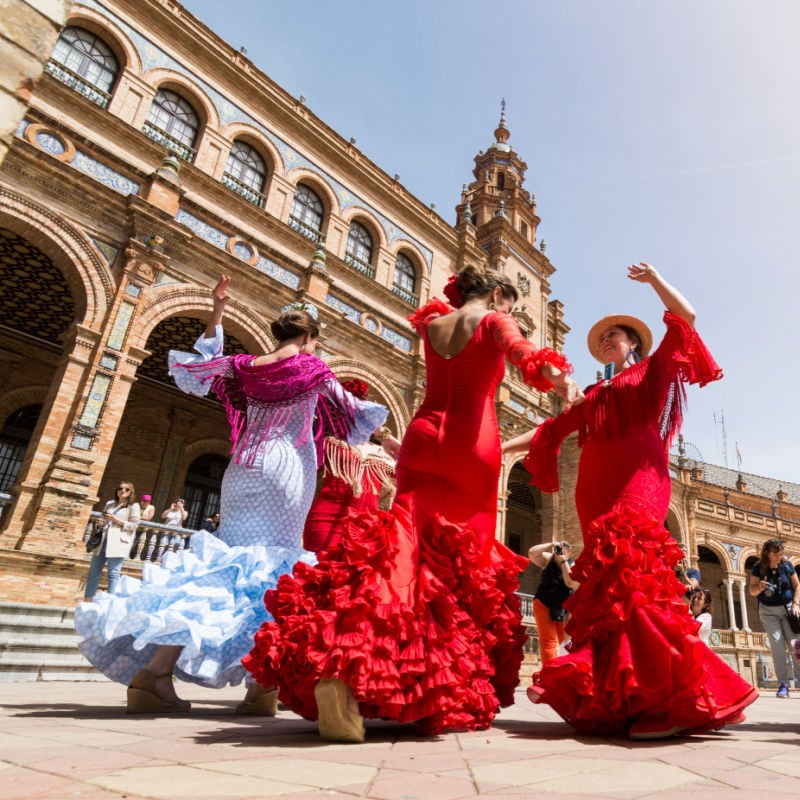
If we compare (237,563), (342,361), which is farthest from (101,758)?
(342,361)

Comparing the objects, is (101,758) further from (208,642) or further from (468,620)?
(468,620)

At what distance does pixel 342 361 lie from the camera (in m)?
12.3

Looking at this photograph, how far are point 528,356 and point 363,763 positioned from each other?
1.40 meters

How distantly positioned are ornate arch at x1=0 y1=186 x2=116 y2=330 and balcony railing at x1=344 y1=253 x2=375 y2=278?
20.6 feet

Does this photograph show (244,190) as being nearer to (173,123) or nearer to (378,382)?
(173,123)

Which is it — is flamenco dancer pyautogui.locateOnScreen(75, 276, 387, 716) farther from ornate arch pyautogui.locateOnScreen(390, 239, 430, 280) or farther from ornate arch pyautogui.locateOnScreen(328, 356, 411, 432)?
ornate arch pyautogui.locateOnScreen(390, 239, 430, 280)

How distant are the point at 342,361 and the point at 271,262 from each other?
2.52 metres

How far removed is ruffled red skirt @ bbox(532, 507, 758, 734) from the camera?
2.06m

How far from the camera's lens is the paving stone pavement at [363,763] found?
46.2 inches

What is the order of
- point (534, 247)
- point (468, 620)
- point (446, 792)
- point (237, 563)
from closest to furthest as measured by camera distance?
point (446, 792), point (468, 620), point (237, 563), point (534, 247)

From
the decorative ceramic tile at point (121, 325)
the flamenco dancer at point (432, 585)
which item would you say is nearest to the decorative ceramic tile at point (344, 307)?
the decorative ceramic tile at point (121, 325)

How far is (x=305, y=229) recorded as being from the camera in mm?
13820

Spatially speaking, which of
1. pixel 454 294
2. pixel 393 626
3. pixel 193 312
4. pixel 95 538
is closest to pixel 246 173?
pixel 193 312

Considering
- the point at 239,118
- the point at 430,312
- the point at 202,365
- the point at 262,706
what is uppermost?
the point at 239,118
